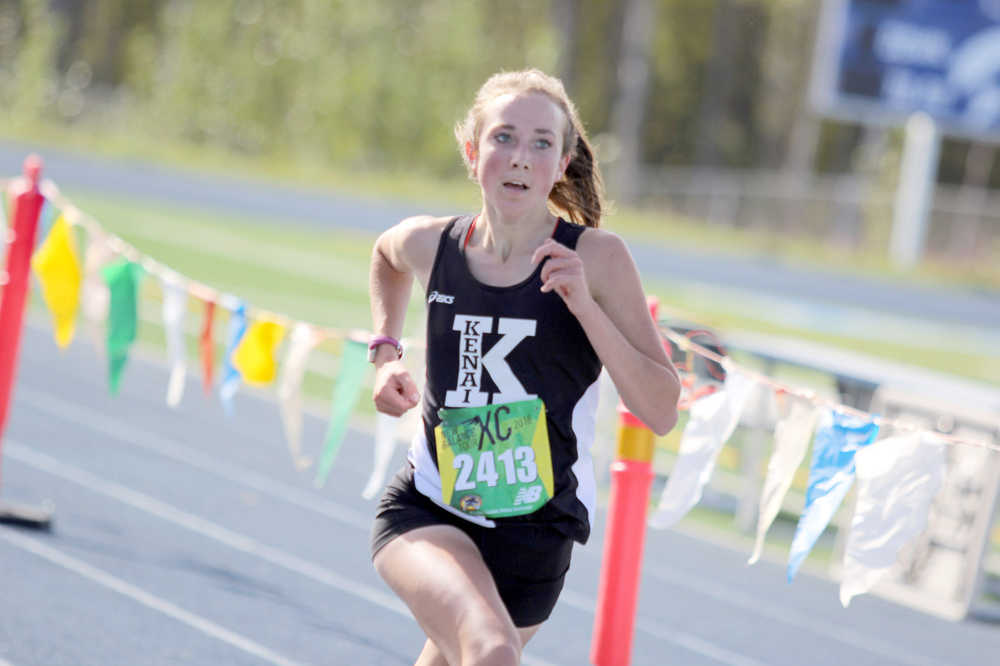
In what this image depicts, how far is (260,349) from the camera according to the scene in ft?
17.2

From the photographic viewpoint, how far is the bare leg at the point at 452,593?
8.80 ft

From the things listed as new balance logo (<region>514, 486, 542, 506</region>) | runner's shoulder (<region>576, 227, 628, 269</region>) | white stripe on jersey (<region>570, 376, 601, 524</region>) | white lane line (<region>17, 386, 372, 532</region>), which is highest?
runner's shoulder (<region>576, 227, 628, 269</region>)

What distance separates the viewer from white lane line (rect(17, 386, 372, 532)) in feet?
23.9

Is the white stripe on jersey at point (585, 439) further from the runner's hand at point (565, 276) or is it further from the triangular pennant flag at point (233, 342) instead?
the triangular pennant flag at point (233, 342)

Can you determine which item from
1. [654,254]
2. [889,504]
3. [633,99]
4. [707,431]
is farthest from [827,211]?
[889,504]

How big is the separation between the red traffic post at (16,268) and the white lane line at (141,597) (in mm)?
461

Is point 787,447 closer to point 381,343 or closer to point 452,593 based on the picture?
point 381,343

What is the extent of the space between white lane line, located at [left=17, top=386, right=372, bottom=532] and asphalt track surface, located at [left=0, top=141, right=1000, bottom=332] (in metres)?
13.7

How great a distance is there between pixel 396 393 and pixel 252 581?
2997 mm

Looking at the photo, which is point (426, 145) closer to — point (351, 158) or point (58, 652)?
point (351, 158)

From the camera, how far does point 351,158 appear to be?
3416 centimetres

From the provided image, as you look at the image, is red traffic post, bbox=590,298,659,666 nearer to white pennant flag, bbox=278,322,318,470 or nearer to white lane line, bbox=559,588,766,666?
white pennant flag, bbox=278,322,318,470

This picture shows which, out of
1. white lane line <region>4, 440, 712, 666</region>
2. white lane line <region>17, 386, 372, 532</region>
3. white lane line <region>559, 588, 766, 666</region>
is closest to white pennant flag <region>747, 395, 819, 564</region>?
white lane line <region>4, 440, 712, 666</region>

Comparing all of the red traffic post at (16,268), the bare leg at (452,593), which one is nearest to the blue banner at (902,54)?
the red traffic post at (16,268)
